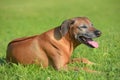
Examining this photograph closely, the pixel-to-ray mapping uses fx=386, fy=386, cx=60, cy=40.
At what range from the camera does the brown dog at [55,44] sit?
31.1ft

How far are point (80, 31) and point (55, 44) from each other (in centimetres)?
73

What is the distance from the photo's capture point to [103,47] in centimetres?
1145

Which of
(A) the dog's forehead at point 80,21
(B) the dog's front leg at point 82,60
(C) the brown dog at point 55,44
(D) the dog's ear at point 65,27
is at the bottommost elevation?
(B) the dog's front leg at point 82,60

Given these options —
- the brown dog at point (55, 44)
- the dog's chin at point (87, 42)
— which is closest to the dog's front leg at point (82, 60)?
the brown dog at point (55, 44)

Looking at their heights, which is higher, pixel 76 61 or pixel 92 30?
pixel 92 30

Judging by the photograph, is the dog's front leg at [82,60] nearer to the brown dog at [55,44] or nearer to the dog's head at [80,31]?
the brown dog at [55,44]

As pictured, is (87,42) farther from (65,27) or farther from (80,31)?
(65,27)

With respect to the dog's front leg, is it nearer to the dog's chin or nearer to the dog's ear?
the dog's chin

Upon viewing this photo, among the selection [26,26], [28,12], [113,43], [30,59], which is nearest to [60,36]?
[30,59]

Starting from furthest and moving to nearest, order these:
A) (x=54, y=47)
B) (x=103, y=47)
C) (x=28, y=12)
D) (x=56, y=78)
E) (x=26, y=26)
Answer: (x=28, y=12)
(x=26, y=26)
(x=103, y=47)
(x=54, y=47)
(x=56, y=78)

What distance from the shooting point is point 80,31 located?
9.71 m

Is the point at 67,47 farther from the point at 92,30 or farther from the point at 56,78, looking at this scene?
the point at 56,78

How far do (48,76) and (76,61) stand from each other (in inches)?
63.1

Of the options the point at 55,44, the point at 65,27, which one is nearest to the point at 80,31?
the point at 65,27
